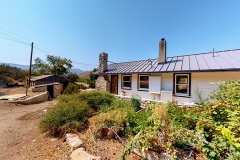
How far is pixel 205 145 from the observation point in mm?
1864

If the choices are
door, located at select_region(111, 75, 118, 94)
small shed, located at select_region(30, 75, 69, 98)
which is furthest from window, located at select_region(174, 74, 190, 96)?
small shed, located at select_region(30, 75, 69, 98)

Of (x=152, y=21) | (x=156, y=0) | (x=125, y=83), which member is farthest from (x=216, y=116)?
(x=152, y=21)

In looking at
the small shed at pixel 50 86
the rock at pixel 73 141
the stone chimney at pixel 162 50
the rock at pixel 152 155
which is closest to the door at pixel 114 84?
the stone chimney at pixel 162 50

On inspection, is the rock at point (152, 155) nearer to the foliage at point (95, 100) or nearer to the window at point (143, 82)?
the foliage at point (95, 100)

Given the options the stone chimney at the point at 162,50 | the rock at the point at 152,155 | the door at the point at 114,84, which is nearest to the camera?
the rock at the point at 152,155

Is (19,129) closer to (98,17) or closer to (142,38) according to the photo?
(98,17)

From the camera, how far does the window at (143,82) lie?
879cm

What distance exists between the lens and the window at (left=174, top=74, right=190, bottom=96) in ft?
22.6

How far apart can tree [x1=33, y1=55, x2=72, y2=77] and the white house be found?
18914mm

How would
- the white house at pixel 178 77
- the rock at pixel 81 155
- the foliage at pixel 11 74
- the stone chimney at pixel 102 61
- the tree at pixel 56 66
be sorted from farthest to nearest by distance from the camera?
the tree at pixel 56 66, the foliage at pixel 11 74, the stone chimney at pixel 102 61, the white house at pixel 178 77, the rock at pixel 81 155

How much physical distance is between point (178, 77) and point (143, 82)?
105 inches

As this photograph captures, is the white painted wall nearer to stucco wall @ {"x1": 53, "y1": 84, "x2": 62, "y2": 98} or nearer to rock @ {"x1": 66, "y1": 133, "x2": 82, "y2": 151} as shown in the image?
rock @ {"x1": 66, "y1": 133, "x2": 82, "y2": 151}

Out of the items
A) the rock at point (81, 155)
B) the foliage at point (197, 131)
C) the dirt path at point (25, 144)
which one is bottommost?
the dirt path at point (25, 144)

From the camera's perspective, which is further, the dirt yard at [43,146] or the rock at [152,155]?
the dirt yard at [43,146]
